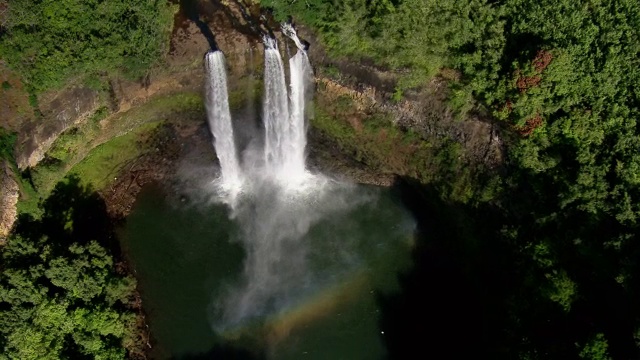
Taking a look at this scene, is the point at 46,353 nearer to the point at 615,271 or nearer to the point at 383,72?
the point at 383,72

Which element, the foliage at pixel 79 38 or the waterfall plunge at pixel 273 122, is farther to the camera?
the waterfall plunge at pixel 273 122

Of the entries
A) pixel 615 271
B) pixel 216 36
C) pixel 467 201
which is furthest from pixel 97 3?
pixel 615 271

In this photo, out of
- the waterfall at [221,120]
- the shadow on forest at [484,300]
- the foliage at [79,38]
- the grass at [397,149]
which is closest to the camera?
the shadow on forest at [484,300]

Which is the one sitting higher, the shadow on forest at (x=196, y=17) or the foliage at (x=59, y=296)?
the shadow on forest at (x=196, y=17)

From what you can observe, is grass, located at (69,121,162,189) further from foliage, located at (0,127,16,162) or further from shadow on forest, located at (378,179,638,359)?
shadow on forest, located at (378,179,638,359)

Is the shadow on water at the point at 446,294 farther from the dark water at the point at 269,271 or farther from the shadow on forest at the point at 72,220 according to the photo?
the shadow on forest at the point at 72,220

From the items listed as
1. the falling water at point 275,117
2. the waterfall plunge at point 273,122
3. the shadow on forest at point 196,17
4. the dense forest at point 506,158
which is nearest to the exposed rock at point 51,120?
the dense forest at point 506,158

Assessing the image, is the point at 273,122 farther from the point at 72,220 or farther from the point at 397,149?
the point at 72,220

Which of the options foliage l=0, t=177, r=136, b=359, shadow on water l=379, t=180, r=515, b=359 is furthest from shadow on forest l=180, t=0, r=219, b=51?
shadow on water l=379, t=180, r=515, b=359
